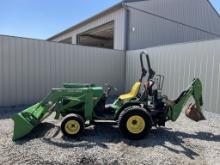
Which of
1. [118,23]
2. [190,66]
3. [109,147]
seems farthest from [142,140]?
[118,23]

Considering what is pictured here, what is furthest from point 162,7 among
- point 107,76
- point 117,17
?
point 107,76

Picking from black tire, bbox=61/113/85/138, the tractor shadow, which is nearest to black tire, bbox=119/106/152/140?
the tractor shadow

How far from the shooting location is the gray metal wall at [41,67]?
7.75 m

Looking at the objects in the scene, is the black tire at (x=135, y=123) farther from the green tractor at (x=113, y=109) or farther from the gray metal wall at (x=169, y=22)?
the gray metal wall at (x=169, y=22)

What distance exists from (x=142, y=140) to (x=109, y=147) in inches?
28.2

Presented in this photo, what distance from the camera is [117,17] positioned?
12.0 m

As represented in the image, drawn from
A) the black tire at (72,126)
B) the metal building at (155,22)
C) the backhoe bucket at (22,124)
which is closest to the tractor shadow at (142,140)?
the black tire at (72,126)

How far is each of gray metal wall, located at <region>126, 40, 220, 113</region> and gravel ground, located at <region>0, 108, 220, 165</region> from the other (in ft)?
6.31

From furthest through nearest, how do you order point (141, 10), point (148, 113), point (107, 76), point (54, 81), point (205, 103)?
point (141, 10) → point (107, 76) → point (54, 81) → point (205, 103) → point (148, 113)

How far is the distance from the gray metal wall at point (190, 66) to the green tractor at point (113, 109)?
2.28 m

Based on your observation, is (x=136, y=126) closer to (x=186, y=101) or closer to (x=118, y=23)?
(x=186, y=101)

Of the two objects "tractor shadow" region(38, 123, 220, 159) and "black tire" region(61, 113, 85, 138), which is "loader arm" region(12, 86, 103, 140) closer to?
"black tire" region(61, 113, 85, 138)

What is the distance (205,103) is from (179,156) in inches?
153

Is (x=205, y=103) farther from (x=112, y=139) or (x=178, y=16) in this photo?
(x=178, y=16)
